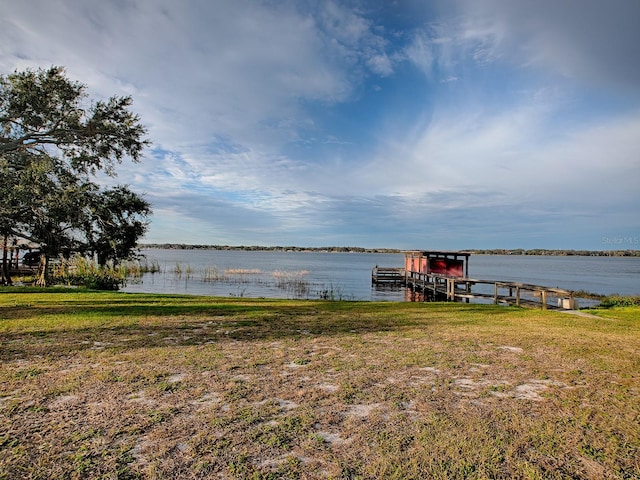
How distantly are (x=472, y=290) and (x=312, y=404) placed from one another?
4130 centimetres

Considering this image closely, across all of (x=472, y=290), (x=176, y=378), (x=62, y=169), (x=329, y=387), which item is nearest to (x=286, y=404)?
(x=329, y=387)

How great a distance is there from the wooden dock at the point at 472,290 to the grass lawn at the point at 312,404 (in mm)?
9619

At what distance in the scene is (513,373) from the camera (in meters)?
5.68

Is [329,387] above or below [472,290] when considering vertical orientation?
above

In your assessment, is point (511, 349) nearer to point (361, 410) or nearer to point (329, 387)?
point (329, 387)

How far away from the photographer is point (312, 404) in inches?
170

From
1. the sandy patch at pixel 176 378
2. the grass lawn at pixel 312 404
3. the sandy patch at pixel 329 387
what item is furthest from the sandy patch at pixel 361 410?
the sandy patch at pixel 176 378

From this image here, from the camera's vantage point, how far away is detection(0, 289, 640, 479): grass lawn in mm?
3131

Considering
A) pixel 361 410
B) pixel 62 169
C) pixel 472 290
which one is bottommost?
pixel 472 290

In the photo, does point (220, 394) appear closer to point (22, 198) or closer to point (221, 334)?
point (221, 334)

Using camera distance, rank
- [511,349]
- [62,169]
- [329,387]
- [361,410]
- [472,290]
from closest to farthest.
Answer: [361,410]
[329,387]
[511,349]
[62,169]
[472,290]

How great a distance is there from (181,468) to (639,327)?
39.4 feet

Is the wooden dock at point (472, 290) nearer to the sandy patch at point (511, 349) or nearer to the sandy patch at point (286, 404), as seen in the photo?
the sandy patch at point (511, 349)

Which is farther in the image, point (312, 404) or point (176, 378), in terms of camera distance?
point (176, 378)
